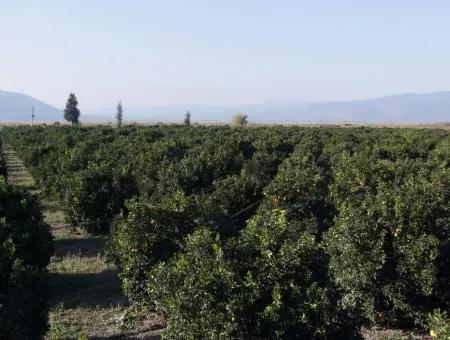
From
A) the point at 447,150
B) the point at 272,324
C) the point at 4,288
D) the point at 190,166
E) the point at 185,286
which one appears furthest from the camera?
the point at 447,150

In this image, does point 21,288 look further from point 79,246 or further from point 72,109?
point 72,109

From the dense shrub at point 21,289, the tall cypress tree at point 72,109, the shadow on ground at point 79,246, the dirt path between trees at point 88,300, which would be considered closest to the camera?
the dense shrub at point 21,289

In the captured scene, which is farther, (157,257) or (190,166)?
(190,166)

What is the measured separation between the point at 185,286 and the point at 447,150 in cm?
1750

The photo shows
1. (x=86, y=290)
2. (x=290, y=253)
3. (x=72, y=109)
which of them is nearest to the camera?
(x=290, y=253)

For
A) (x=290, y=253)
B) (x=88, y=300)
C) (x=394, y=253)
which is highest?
(x=290, y=253)

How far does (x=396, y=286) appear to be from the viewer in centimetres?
930

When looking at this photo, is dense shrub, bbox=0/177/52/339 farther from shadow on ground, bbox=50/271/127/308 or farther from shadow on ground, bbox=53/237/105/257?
shadow on ground, bbox=53/237/105/257

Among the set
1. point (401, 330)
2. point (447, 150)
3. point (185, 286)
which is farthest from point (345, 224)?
point (447, 150)

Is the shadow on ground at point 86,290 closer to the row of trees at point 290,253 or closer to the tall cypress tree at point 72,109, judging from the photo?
the row of trees at point 290,253

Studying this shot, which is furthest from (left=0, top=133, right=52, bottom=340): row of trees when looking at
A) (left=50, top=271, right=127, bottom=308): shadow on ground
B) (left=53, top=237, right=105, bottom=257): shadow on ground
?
(left=53, top=237, right=105, bottom=257): shadow on ground

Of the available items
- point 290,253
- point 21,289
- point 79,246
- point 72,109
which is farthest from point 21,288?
point 72,109

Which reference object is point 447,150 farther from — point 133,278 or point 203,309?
point 203,309

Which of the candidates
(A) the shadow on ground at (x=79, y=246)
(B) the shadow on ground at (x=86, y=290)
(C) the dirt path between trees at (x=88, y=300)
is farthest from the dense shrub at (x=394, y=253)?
(A) the shadow on ground at (x=79, y=246)
